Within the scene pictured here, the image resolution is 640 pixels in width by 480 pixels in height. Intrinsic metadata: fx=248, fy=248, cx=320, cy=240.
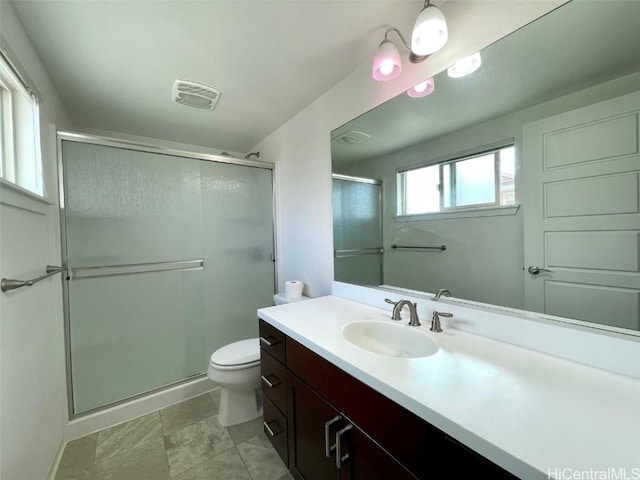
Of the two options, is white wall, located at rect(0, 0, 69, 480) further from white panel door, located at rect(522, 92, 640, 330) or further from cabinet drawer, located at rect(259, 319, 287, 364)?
white panel door, located at rect(522, 92, 640, 330)

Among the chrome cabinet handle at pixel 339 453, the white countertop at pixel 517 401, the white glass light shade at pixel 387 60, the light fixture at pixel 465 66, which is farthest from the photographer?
the white glass light shade at pixel 387 60

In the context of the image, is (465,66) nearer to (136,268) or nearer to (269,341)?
(269,341)

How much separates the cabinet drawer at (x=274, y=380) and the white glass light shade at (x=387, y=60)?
1.50 metres

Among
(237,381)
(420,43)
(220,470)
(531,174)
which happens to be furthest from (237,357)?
(420,43)

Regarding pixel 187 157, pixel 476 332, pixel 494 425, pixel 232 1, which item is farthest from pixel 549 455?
pixel 187 157

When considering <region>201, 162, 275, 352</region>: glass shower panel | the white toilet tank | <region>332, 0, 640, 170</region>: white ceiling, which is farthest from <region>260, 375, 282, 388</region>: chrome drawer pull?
<region>332, 0, 640, 170</region>: white ceiling

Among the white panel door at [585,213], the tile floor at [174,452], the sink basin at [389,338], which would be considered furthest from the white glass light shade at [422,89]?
the tile floor at [174,452]

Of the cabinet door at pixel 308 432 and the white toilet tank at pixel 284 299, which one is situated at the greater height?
the white toilet tank at pixel 284 299

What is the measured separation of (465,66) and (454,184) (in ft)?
1.64

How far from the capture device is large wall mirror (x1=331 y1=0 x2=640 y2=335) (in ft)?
2.50

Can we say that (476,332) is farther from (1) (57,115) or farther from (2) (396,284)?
(1) (57,115)

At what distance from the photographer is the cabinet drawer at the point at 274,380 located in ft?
3.91

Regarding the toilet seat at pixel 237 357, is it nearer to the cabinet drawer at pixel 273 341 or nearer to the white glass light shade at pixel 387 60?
the cabinet drawer at pixel 273 341

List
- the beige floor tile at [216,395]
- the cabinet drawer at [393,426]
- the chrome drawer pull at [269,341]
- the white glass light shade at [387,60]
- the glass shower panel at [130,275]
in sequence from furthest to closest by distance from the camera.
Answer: the beige floor tile at [216,395]
the glass shower panel at [130,275]
the chrome drawer pull at [269,341]
the white glass light shade at [387,60]
the cabinet drawer at [393,426]
